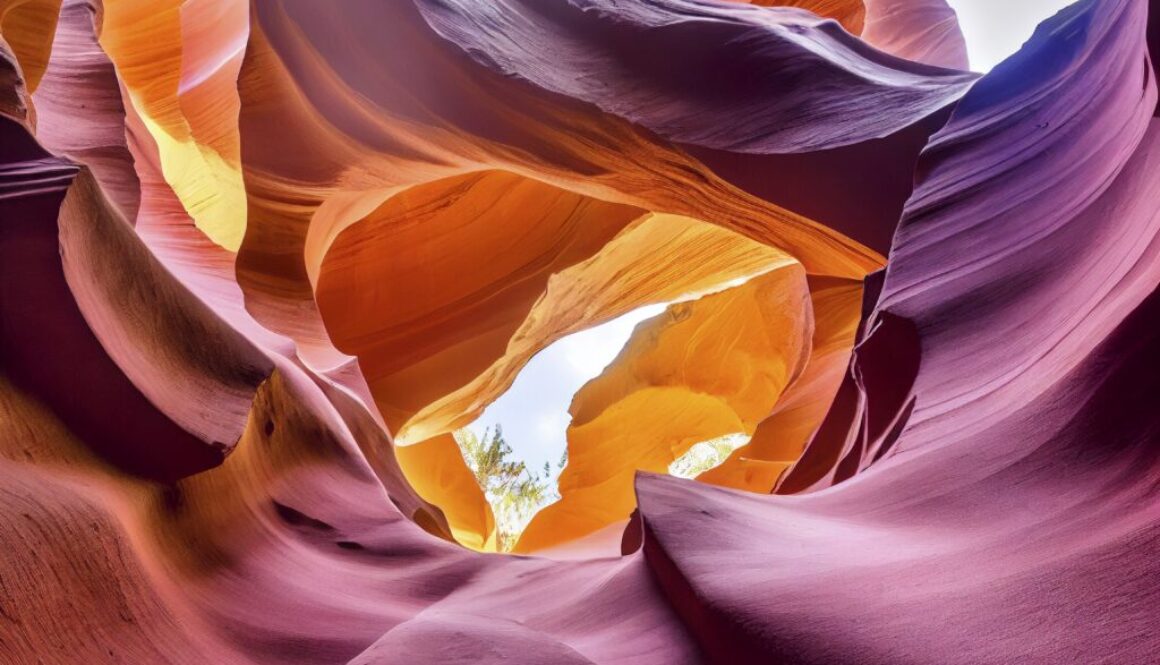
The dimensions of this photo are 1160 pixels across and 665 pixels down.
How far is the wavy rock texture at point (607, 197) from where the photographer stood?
1819mm

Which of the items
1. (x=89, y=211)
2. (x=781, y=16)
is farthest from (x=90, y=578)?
(x=781, y=16)

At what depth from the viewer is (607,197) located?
20.4 ft

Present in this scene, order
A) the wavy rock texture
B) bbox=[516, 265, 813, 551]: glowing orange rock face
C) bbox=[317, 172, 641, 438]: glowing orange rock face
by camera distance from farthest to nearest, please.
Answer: bbox=[516, 265, 813, 551]: glowing orange rock face
bbox=[317, 172, 641, 438]: glowing orange rock face
the wavy rock texture

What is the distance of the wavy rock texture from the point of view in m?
1.82

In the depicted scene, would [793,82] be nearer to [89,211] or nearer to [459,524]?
[89,211]

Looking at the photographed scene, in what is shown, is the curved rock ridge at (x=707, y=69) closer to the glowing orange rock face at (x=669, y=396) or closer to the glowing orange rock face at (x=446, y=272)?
the glowing orange rock face at (x=446, y=272)

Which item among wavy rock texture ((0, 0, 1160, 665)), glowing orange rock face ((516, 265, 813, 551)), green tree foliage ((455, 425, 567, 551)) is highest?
wavy rock texture ((0, 0, 1160, 665))

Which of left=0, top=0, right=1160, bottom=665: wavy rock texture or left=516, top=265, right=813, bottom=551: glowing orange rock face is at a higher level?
left=0, top=0, right=1160, bottom=665: wavy rock texture

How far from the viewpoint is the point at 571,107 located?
4.89m

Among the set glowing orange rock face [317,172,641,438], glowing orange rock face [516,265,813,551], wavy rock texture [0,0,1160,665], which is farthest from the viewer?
glowing orange rock face [516,265,813,551]

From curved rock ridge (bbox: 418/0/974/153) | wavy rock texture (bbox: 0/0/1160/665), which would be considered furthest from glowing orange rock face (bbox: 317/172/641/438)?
curved rock ridge (bbox: 418/0/974/153)

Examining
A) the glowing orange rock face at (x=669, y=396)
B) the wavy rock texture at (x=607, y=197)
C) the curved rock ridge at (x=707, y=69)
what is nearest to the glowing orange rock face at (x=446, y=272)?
the wavy rock texture at (x=607, y=197)

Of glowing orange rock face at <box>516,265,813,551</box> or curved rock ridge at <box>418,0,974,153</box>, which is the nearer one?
curved rock ridge at <box>418,0,974,153</box>

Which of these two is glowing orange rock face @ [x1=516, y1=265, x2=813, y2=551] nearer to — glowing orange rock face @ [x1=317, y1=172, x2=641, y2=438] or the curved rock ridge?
glowing orange rock face @ [x1=317, y1=172, x2=641, y2=438]
